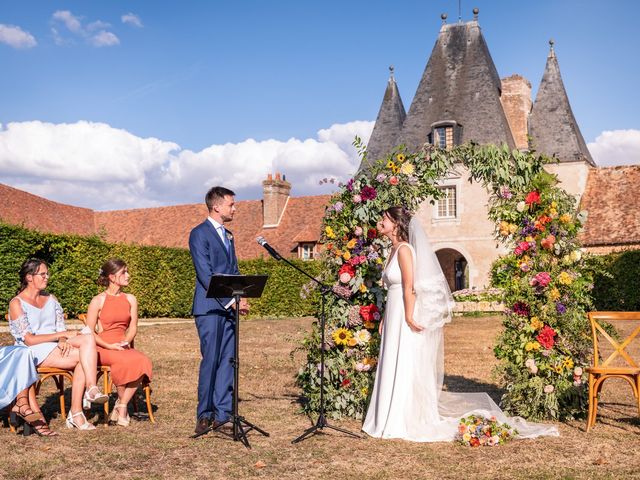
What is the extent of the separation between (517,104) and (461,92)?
2.64 meters

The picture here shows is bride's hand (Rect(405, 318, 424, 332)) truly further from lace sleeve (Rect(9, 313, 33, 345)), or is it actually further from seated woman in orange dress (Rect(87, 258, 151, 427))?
lace sleeve (Rect(9, 313, 33, 345))

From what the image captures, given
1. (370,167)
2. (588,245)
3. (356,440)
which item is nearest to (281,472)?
(356,440)

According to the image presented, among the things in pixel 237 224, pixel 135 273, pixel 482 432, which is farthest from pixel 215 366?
pixel 237 224

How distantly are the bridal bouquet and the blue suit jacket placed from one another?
251 cm

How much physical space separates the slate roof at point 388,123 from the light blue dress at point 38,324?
26.6m

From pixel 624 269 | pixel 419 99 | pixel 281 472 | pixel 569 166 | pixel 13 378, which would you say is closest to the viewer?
pixel 281 472

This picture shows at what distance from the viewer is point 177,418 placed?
7.30 metres

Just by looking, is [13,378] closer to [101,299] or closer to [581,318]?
[101,299]

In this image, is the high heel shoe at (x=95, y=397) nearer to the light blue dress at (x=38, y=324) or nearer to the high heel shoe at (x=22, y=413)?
the high heel shoe at (x=22, y=413)

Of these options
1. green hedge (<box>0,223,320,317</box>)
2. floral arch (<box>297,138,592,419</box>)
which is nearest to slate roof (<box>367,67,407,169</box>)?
green hedge (<box>0,223,320,317</box>)

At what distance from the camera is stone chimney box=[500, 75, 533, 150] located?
31312 millimetres

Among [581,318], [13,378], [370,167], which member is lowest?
[13,378]

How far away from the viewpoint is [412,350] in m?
6.59

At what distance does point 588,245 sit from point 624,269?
3.89 metres
